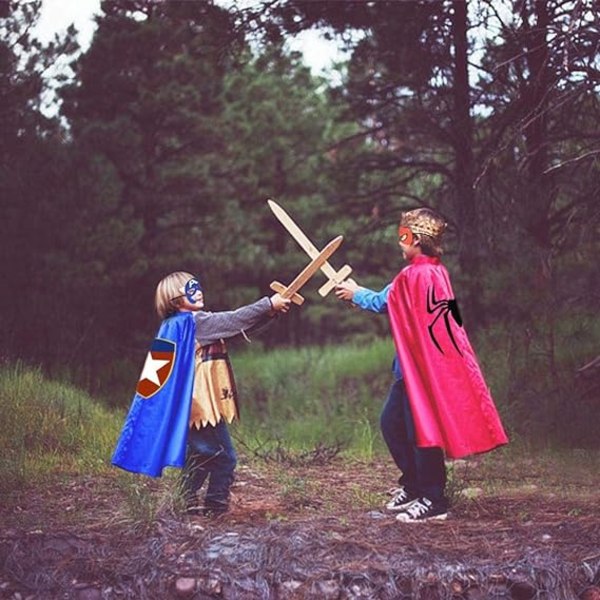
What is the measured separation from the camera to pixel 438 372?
5.43 metres

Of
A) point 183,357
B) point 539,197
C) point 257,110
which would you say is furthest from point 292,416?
point 257,110

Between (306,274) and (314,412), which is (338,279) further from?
(314,412)

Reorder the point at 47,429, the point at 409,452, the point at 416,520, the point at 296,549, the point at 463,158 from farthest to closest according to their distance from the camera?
the point at 463,158, the point at 47,429, the point at 409,452, the point at 416,520, the point at 296,549

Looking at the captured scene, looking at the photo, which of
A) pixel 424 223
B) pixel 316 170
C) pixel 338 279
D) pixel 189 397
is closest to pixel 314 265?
pixel 338 279

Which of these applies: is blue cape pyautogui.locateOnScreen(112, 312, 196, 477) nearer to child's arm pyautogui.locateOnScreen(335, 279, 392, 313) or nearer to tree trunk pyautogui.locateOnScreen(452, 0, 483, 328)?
child's arm pyautogui.locateOnScreen(335, 279, 392, 313)

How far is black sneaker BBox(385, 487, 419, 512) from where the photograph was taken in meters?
5.86

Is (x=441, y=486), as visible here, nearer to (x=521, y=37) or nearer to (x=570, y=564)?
(x=570, y=564)

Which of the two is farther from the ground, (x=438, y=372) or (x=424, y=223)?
(x=424, y=223)

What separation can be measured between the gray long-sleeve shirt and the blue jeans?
50 cm

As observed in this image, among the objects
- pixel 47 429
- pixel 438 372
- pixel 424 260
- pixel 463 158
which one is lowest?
pixel 47 429

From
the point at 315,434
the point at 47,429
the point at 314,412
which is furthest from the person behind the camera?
the point at 314,412

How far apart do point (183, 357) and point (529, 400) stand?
408cm

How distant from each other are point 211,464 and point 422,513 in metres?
1.25

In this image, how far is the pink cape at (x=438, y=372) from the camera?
5.39 metres
